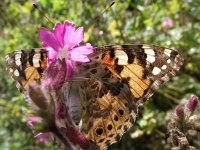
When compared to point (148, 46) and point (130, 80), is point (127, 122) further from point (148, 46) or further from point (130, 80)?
point (148, 46)

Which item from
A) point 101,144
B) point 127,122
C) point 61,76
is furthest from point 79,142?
point 127,122

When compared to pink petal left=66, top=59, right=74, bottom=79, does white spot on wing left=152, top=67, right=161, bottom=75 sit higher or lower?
lower

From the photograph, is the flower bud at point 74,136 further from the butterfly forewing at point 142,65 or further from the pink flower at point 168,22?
the pink flower at point 168,22

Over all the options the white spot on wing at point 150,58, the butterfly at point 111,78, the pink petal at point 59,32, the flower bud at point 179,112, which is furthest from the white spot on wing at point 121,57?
the pink petal at point 59,32

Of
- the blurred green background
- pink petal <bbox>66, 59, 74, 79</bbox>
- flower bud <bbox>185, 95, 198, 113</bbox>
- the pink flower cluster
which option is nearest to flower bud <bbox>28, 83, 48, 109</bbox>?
the pink flower cluster

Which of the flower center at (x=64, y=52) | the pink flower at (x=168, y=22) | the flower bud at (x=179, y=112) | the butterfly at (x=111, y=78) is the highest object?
the pink flower at (x=168, y=22)

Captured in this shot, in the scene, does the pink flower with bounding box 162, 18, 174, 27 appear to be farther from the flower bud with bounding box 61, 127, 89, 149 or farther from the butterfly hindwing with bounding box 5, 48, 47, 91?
the flower bud with bounding box 61, 127, 89, 149
